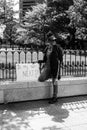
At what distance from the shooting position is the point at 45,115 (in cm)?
556

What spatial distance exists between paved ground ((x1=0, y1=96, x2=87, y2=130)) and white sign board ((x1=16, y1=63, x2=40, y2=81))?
696mm

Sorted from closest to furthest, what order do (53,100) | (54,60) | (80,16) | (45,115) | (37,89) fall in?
(45,115) < (54,60) < (53,100) < (37,89) < (80,16)

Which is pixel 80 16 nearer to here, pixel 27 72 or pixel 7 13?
pixel 7 13

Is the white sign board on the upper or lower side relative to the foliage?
lower

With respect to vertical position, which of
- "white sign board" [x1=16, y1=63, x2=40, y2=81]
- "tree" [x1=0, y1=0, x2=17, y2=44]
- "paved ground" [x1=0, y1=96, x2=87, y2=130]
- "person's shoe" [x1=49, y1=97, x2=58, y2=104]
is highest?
→ "tree" [x1=0, y1=0, x2=17, y2=44]

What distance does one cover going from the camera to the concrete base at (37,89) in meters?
6.33

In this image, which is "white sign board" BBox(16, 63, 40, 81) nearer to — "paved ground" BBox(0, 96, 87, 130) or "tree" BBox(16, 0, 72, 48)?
"paved ground" BBox(0, 96, 87, 130)

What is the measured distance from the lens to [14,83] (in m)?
6.35

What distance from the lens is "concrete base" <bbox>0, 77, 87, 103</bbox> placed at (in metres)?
6.33

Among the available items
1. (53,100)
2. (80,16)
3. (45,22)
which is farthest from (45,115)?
(45,22)

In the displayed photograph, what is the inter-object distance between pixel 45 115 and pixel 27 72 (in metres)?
1.60

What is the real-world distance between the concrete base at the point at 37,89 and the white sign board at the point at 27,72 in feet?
0.89

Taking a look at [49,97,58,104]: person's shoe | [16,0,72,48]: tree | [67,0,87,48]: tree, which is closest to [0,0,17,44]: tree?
[49,97,58,104]: person's shoe

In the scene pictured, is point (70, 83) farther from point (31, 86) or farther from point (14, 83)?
point (14, 83)
